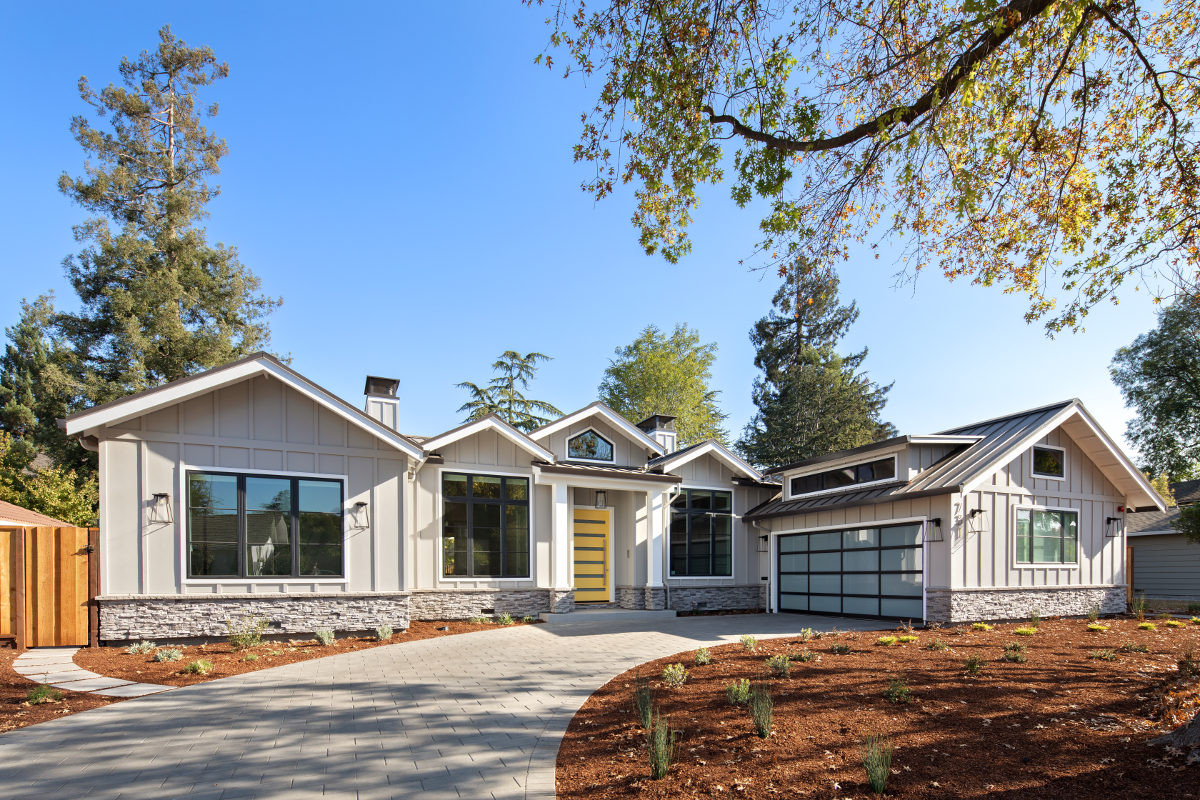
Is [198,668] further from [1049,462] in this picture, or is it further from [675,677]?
[1049,462]

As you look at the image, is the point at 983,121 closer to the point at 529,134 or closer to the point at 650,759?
the point at 529,134

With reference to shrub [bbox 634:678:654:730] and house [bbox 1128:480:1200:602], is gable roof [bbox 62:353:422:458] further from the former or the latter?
house [bbox 1128:480:1200:602]

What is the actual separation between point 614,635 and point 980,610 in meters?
7.21

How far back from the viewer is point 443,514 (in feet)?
43.1

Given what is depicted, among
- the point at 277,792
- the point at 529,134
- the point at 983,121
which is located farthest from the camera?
the point at 529,134

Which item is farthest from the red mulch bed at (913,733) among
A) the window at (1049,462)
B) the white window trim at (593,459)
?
the white window trim at (593,459)

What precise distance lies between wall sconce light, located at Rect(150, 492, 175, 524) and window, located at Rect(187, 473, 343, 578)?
11.5 inches

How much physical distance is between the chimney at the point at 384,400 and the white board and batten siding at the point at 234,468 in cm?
161

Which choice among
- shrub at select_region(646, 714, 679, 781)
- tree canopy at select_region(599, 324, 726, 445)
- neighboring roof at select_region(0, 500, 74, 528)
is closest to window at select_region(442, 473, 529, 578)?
neighboring roof at select_region(0, 500, 74, 528)

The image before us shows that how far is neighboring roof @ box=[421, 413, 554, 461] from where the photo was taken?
1296 centimetres

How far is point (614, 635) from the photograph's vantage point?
37.0 feet

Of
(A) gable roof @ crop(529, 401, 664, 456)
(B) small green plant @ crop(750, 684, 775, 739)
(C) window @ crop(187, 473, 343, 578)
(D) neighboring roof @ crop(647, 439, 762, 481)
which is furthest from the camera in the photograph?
(D) neighboring roof @ crop(647, 439, 762, 481)

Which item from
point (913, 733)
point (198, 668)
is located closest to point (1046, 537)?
point (913, 733)

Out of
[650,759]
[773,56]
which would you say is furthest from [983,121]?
[650,759]
